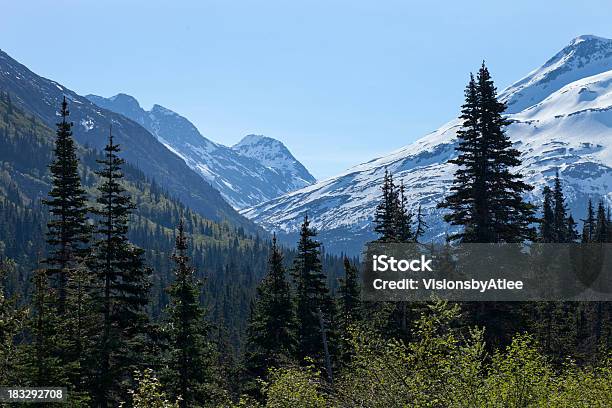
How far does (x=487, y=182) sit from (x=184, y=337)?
17880mm

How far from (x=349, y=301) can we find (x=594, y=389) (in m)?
30.6

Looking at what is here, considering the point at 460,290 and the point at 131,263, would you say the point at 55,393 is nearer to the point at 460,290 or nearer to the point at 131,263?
the point at 131,263

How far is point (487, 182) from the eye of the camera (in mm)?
33500

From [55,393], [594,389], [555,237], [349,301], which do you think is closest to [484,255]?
[594,389]

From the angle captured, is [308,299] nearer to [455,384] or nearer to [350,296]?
[350,296]

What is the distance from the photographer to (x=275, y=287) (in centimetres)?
4266

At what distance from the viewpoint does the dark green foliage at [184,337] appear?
31.7 metres

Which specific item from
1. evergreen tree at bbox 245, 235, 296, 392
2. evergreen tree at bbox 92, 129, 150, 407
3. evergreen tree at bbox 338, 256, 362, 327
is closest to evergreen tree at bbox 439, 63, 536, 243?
evergreen tree at bbox 245, 235, 296, 392

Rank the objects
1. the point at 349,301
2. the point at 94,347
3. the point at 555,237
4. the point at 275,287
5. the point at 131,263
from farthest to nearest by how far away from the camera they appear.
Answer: the point at 555,237
the point at 349,301
the point at 275,287
the point at 131,263
the point at 94,347

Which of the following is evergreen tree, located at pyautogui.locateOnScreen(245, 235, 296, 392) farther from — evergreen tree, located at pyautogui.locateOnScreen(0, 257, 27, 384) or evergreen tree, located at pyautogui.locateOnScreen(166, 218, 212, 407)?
evergreen tree, located at pyautogui.locateOnScreen(0, 257, 27, 384)

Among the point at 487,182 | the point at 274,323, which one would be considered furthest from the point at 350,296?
the point at 487,182

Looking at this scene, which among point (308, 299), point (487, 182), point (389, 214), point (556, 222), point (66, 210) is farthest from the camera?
point (556, 222)

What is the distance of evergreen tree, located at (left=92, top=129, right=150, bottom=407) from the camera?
1221 inches

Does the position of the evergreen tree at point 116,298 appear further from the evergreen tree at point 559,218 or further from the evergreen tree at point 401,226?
the evergreen tree at point 559,218
